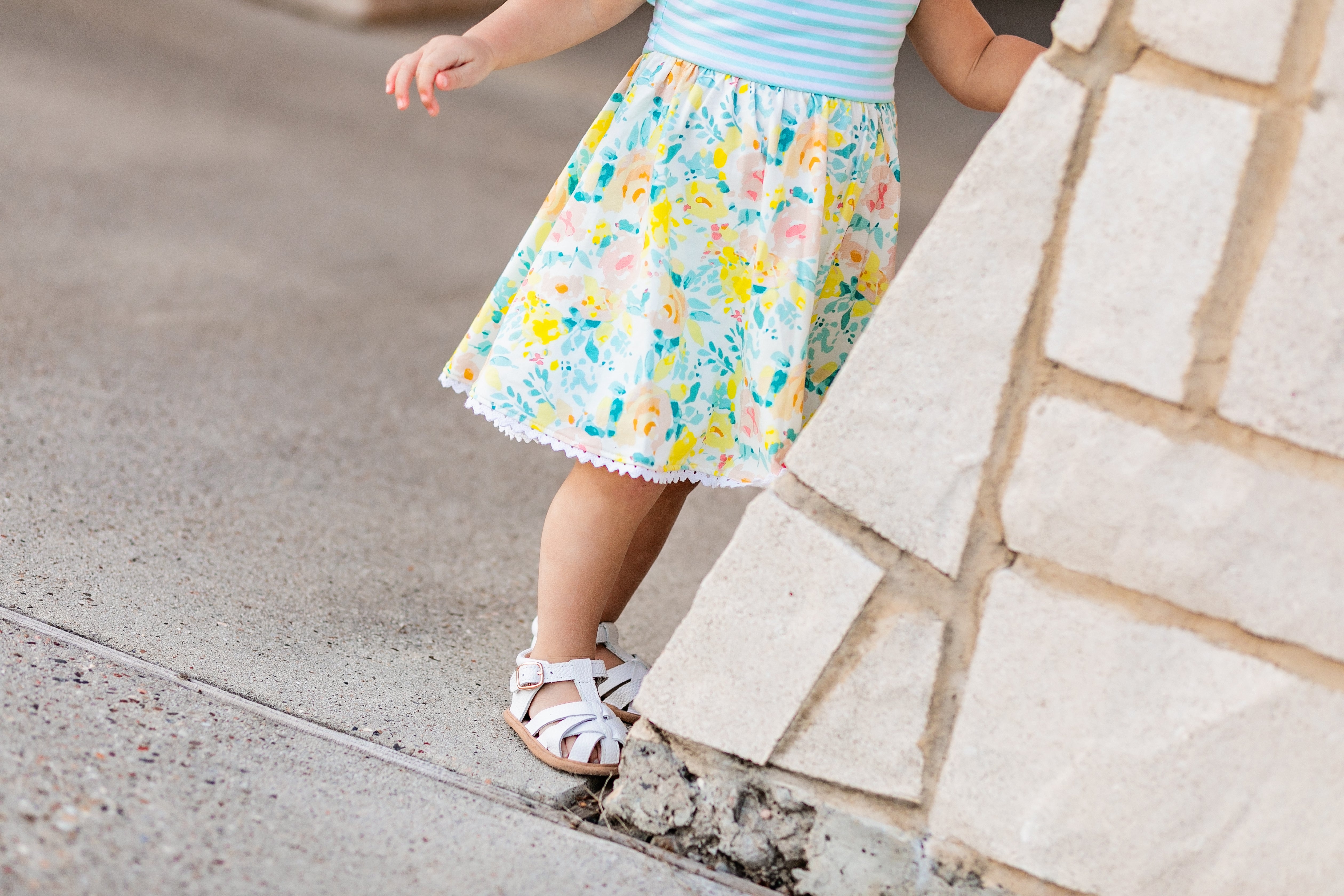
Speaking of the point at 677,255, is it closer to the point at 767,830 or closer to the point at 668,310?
the point at 668,310

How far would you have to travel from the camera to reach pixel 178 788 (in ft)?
4.69

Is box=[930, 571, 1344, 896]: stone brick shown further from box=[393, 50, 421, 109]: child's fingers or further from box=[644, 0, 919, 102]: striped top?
box=[393, 50, 421, 109]: child's fingers

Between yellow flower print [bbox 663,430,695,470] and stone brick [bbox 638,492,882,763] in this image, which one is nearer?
stone brick [bbox 638,492,882,763]

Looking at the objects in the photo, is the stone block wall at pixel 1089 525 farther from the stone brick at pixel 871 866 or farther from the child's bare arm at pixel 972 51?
the child's bare arm at pixel 972 51

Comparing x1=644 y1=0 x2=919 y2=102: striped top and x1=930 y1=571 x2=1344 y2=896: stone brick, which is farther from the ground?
x1=644 y1=0 x2=919 y2=102: striped top

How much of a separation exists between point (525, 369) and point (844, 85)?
540mm

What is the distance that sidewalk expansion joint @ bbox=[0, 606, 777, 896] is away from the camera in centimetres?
154

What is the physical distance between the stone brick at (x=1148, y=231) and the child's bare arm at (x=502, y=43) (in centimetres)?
72

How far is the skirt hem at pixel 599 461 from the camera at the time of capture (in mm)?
1615

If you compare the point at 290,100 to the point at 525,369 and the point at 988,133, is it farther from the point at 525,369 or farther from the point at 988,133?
the point at 988,133

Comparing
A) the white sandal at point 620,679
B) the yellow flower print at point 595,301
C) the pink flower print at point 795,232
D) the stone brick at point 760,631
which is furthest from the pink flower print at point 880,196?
the white sandal at point 620,679

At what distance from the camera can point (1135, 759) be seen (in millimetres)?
1339

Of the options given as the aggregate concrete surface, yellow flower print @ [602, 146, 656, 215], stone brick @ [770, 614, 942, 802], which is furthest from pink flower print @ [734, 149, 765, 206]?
the aggregate concrete surface

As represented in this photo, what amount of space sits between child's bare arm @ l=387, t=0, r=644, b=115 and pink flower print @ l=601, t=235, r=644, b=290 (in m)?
0.26
